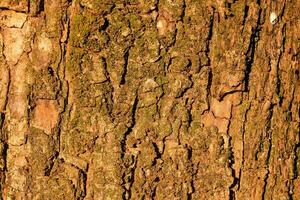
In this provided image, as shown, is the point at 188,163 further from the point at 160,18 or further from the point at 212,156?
the point at 160,18

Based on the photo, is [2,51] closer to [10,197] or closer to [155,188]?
[10,197]

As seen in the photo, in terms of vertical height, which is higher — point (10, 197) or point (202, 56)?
point (202, 56)

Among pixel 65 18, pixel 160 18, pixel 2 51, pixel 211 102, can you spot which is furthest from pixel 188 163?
pixel 2 51

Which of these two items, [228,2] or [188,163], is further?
[188,163]

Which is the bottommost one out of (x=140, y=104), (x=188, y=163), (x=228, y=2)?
(x=188, y=163)

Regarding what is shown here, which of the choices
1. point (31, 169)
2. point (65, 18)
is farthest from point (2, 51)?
point (31, 169)

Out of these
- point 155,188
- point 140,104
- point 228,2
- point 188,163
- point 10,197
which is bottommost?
point 10,197
